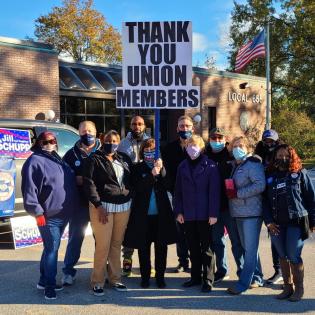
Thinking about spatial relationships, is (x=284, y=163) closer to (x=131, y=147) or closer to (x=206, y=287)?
(x=206, y=287)

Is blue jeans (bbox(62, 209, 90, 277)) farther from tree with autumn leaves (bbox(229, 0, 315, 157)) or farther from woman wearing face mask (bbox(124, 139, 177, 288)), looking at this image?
tree with autumn leaves (bbox(229, 0, 315, 157))

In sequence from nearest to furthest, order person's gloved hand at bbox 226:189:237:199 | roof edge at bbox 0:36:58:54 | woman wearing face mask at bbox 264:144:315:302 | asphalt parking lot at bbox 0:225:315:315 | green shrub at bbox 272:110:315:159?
asphalt parking lot at bbox 0:225:315:315, woman wearing face mask at bbox 264:144:315:302, person's gloved hand at bbox 226:189:237:199, roof edge at bbox 0:36:58:54, green shrub at bbox 272:110:315:159

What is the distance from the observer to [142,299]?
4.81 metres

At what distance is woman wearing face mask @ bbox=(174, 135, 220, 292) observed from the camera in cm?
495

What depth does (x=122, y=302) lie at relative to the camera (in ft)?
15.5

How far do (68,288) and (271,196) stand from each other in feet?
7.97

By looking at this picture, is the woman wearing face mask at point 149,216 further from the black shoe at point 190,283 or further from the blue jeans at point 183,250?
the blue jeans at point 183,250

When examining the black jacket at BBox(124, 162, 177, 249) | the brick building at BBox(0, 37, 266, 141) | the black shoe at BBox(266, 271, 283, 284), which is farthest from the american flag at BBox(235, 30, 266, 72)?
the black jacket at BBox(124, 162, 177, 249)

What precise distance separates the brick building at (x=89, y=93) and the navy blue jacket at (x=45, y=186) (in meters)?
11.6

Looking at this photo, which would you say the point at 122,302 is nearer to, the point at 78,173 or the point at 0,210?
the point at 78,173

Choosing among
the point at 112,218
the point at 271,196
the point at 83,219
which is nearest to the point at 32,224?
the point at 83,219

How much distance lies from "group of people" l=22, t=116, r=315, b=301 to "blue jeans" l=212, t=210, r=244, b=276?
11 mm

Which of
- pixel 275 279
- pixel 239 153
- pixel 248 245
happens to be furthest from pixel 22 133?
pixel 275 279

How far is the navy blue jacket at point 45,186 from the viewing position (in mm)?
4598
